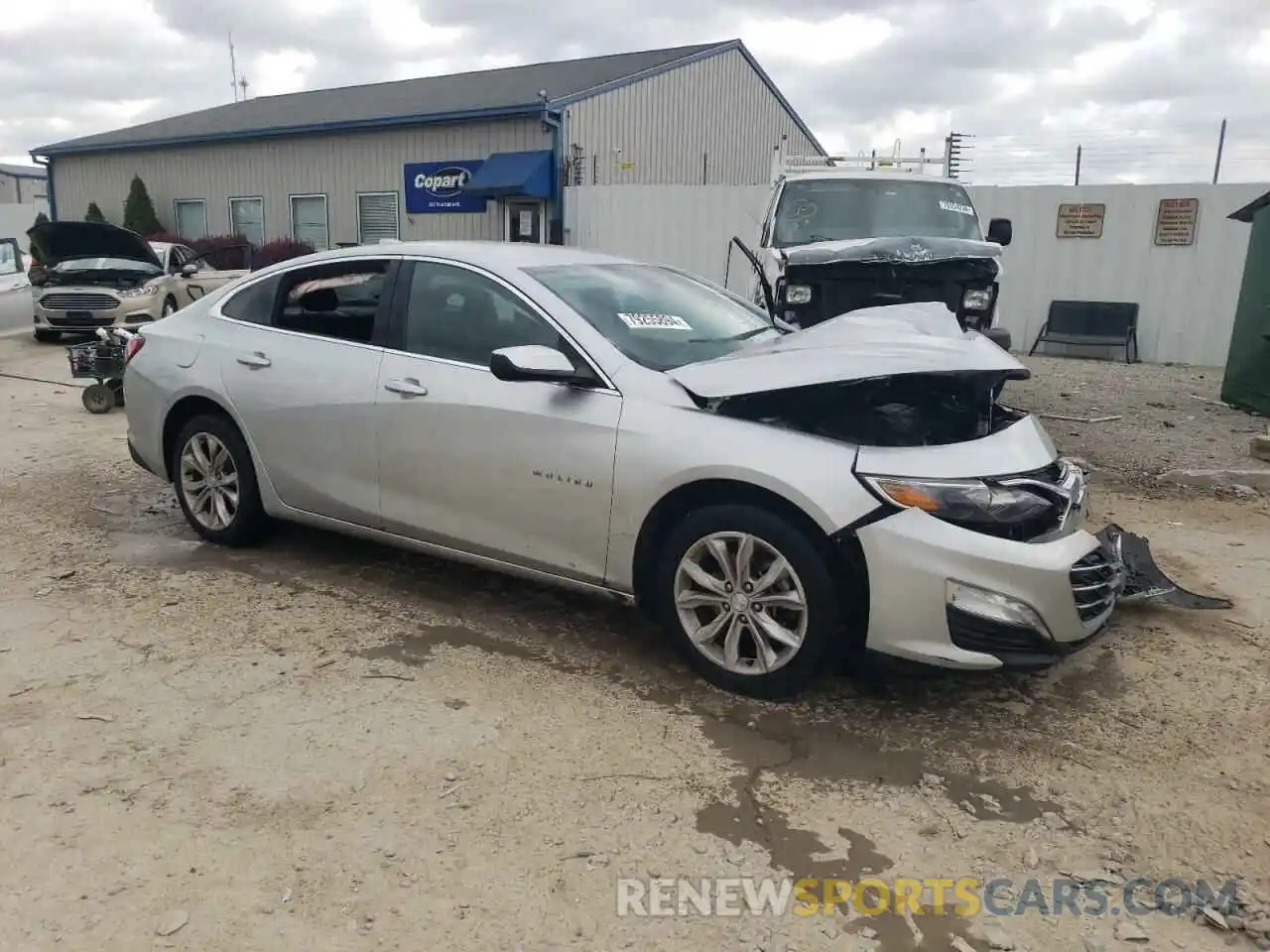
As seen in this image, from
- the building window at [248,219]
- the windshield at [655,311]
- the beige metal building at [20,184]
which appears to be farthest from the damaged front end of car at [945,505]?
the beige metal building at [20,184]

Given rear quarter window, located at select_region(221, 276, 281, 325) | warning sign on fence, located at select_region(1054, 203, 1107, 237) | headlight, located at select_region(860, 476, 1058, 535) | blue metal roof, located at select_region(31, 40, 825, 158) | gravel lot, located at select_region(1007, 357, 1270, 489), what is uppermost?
blue metal roof, located at select_region(31, 40, 825, 158)

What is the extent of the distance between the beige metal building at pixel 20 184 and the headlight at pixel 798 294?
190 ft

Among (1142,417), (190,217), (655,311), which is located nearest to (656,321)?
(655,311)

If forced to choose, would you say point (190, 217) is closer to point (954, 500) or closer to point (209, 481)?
point (209, 481)

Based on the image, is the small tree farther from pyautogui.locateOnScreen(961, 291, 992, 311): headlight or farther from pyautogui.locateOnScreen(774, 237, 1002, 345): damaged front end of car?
pyautogui.locateOnScreen(961, 291, 992, 311): headlight

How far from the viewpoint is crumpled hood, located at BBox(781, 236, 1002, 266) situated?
7.94m

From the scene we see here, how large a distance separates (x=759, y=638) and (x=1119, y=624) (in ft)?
Result: 6.25

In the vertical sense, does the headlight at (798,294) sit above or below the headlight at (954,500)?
above

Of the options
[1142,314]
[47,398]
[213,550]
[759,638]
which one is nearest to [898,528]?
[759,638]

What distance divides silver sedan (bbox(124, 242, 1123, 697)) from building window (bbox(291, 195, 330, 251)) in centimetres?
1811

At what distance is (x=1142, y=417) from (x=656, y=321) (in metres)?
6.87

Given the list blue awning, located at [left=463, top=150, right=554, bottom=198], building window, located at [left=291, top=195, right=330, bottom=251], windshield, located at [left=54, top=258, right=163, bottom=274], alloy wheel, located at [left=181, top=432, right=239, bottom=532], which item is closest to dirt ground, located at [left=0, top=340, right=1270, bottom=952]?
alloy wheel, located at [left=181, top=432, right=239, bottom=532]

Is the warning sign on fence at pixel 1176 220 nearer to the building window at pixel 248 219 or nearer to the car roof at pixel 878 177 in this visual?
the car roof at pixel 878 177

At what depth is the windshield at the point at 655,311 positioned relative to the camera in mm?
4137
